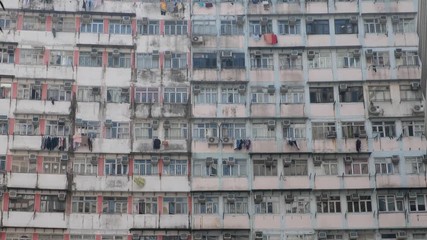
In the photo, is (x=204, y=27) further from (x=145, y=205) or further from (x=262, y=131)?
A: (x=145, y=205)

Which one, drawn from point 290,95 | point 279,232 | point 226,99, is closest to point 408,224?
point 279,232

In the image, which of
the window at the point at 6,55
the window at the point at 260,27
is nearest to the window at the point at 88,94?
the window at the point at 6,55

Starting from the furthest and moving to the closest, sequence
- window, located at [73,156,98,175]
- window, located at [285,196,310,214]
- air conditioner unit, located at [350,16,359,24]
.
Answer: air conditioner unit, located at [350,16,359,24] → window, located at [73,156,98,175] → window, located at [285,196,310,214]

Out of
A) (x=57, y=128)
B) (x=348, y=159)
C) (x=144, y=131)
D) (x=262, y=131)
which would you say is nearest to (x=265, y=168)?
(x=262, y=131)

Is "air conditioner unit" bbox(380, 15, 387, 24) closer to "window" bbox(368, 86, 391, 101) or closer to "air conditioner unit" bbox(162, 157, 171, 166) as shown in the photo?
"window" bbox(368, 86, 391, 101)

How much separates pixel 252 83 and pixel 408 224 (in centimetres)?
1014

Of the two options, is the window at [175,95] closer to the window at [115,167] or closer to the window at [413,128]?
the window at [115,167]

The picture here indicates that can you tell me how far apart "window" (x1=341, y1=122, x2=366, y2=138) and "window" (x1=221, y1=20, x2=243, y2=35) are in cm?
720

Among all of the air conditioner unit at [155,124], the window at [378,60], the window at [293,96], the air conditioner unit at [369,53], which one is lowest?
the air conditioner unit at [155,124]

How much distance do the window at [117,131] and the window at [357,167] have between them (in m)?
10.9

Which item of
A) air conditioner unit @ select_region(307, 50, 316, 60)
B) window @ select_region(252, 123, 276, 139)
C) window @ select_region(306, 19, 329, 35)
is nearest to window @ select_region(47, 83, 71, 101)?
window @ select_region(252, 123, 276, 139)

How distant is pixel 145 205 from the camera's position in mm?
30000

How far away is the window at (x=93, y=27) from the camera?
105 ft

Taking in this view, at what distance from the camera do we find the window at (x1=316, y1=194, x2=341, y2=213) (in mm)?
29938
